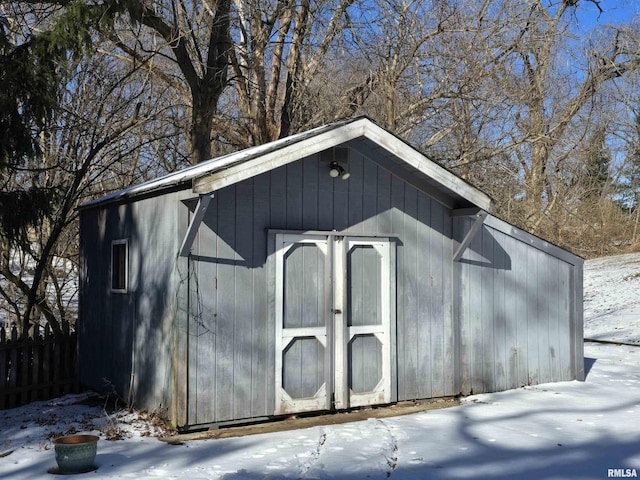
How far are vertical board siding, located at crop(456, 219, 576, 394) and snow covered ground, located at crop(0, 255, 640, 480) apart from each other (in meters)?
0.43

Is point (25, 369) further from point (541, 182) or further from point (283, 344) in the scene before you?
point (541, 182)

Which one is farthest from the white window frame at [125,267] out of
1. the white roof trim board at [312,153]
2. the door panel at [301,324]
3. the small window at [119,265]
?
the door panel at [301,324]

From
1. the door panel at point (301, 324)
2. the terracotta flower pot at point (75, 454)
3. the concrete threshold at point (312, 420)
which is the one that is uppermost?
the door panel at point (301, 324)

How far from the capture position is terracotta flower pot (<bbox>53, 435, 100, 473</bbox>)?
529 centimetres

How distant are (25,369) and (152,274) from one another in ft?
9.36

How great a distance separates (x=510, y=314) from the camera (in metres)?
8.95

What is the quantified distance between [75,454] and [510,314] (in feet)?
19.4

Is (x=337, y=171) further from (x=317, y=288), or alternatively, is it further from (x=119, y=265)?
(x=119, y=265)

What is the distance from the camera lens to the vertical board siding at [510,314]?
8.61 metres

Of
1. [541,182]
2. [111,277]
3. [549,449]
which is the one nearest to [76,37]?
[111,277]

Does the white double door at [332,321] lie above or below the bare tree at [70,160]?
below

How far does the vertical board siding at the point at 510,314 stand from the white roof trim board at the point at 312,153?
88cm

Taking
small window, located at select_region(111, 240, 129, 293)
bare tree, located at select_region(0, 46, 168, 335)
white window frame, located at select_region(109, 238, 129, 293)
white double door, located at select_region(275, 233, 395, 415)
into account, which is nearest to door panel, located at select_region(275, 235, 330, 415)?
white double door, located at select_region(275, 233, 395, 415)

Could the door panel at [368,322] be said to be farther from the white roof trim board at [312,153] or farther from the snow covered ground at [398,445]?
the white roof trim board at [312,153]
